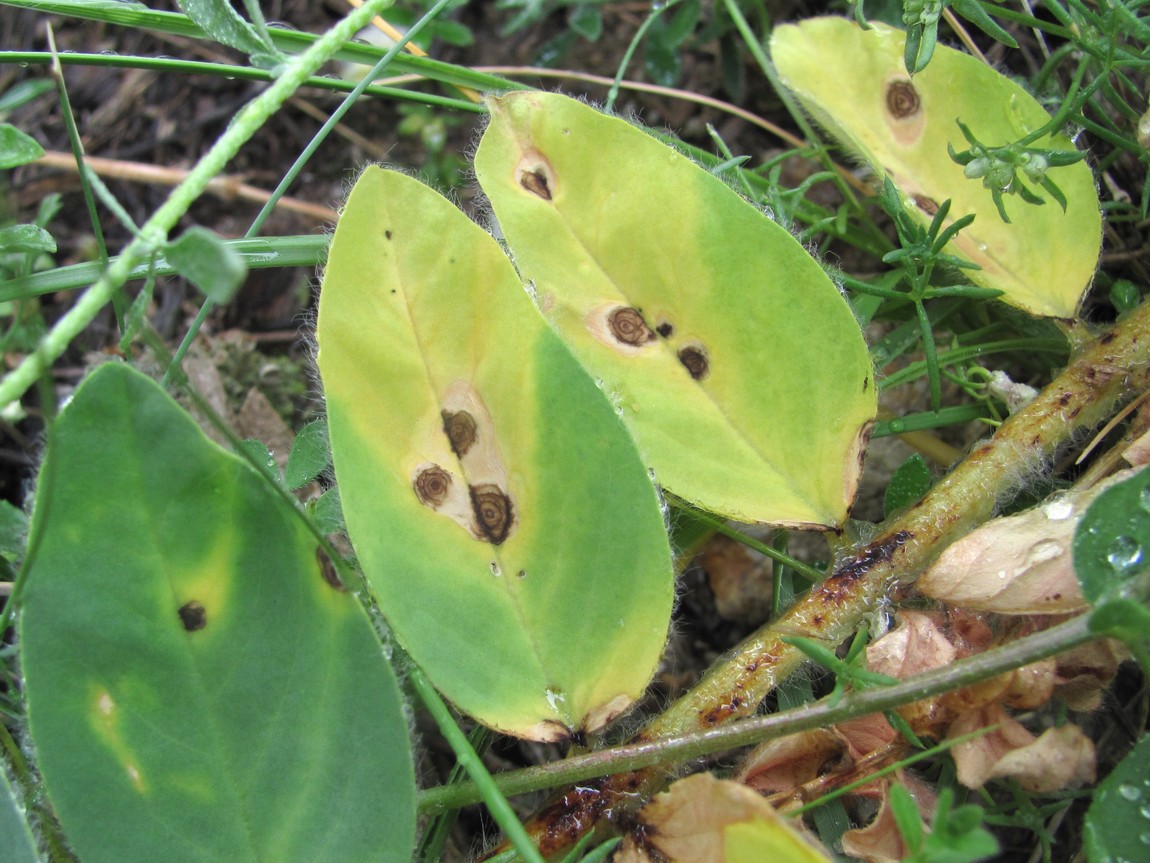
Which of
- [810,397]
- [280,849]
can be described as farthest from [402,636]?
[810,397]

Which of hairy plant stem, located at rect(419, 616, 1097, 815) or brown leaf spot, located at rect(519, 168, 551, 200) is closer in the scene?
hairy plant stem, located at rect(419, 616, 1097, 815)

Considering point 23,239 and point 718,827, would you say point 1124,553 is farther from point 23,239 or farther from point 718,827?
point 23,239

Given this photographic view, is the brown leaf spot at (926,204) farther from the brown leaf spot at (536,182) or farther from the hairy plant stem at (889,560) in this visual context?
the brown leaf spot at (536,182)

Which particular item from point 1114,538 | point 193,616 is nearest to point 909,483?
point 1114,538

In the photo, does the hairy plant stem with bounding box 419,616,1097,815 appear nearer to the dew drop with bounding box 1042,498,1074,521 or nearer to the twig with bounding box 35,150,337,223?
the dew drop with bounding box 1042,498,1074,521

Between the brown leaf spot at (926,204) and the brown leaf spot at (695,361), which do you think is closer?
the brown leaf spot at (695,361)

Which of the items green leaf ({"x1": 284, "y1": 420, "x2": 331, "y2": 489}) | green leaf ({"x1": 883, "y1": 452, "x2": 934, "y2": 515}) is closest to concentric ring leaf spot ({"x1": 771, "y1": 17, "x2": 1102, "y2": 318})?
green leaf ({"x1": 883, "y1": 452, "x2": 934, "y2": 515})

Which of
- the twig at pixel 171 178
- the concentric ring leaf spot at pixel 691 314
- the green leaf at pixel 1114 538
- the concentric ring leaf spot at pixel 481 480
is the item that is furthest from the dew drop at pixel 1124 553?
the twig at pixel 171 178

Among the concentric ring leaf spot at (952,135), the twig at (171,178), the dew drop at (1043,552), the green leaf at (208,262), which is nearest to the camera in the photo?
the green leaf at (208,262)
